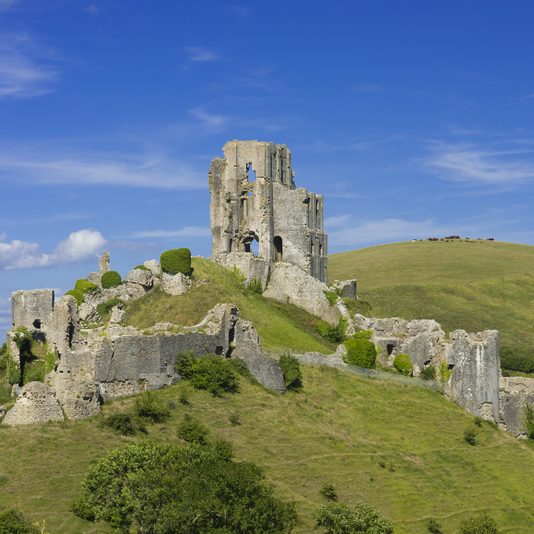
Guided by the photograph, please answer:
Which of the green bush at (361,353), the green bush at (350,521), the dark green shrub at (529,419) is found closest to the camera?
the green bush at (350,521)

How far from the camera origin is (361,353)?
66375mm

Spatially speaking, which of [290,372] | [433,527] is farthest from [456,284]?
[433,527]

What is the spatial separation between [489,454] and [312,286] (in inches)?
946

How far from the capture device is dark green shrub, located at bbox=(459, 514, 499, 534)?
4544 cm

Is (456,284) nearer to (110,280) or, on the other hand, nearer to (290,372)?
(110,280)

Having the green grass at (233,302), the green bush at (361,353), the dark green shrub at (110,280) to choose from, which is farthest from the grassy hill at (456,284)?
the dark green shrub at (110,280)

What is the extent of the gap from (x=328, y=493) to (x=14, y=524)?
15.6 metres

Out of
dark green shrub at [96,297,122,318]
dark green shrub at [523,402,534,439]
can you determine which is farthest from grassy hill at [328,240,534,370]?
dark green shrub at [96,297,122,318]

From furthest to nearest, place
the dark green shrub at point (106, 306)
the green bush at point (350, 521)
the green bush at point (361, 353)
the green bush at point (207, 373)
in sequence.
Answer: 1. the dark green shrub at point (106, 306)
2. the green bush at point (361, 353)
3. the green bush at point (207, 373)
4. the green bush at point (350, 521)

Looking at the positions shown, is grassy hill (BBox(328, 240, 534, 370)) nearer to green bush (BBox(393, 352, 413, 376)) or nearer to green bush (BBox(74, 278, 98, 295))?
green bush (BBox(393, 352, 413, 376))

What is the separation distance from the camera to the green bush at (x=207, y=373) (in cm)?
5194

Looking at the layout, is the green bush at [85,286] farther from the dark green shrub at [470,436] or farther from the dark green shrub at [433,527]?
the dark green shrub at [433,527]

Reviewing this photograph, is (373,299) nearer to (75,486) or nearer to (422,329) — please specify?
(422,329)

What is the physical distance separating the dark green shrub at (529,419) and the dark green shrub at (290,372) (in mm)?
15763
